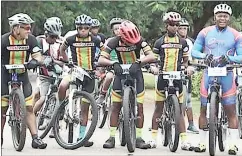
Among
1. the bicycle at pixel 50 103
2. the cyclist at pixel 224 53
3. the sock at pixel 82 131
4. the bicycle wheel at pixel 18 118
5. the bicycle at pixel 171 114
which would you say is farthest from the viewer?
the bicycle at pixel 50 103

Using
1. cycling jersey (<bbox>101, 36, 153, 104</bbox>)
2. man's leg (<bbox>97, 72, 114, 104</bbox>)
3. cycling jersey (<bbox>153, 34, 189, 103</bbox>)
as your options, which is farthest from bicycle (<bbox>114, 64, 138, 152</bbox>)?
man's leg (<bbox>97, 72, 114, 104</bbox>)

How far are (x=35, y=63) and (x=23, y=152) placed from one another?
4.00 ft

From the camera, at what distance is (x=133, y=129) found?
8.86 m

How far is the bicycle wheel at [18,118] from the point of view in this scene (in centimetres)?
858

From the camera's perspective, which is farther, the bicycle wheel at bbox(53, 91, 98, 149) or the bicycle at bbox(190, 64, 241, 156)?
the bicycle wheel at bbox(53, 91, 98, 149)

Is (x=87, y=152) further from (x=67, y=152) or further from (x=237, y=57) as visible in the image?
(x=237, y=57)

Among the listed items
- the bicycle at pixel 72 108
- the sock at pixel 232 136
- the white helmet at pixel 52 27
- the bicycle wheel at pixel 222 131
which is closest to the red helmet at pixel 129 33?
the bicycle at pixel 72 108

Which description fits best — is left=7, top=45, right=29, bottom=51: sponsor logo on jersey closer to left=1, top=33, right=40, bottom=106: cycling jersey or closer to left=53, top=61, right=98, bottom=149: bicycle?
left=1, top=33, right=40, bottom=106: cycling jersey

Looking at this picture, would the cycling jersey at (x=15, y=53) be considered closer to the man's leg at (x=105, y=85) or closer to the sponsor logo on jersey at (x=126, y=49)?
the sponsor logo on jersey at (x=126, y=49)

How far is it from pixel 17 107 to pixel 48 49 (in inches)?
86.5

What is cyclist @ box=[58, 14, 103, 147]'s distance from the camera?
9266 mm

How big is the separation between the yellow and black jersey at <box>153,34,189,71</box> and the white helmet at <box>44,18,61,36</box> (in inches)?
71.6

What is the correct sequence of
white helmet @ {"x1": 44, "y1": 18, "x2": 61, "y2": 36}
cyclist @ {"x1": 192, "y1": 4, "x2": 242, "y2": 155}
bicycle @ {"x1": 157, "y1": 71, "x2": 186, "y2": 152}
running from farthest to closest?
1. white helmet @ {"x1": 44, "y1": 18, "x2": 61, "y2": 36}
2. bicycle @ {"x1": 157, "y1": 71, "x2": 186, "y2": 152}
3. cyclist @ {"x1": 192, "y1": 4, "x2": 242, "y2": 155}

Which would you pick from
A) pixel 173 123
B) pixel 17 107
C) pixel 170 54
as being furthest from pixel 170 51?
pixel 17 107
